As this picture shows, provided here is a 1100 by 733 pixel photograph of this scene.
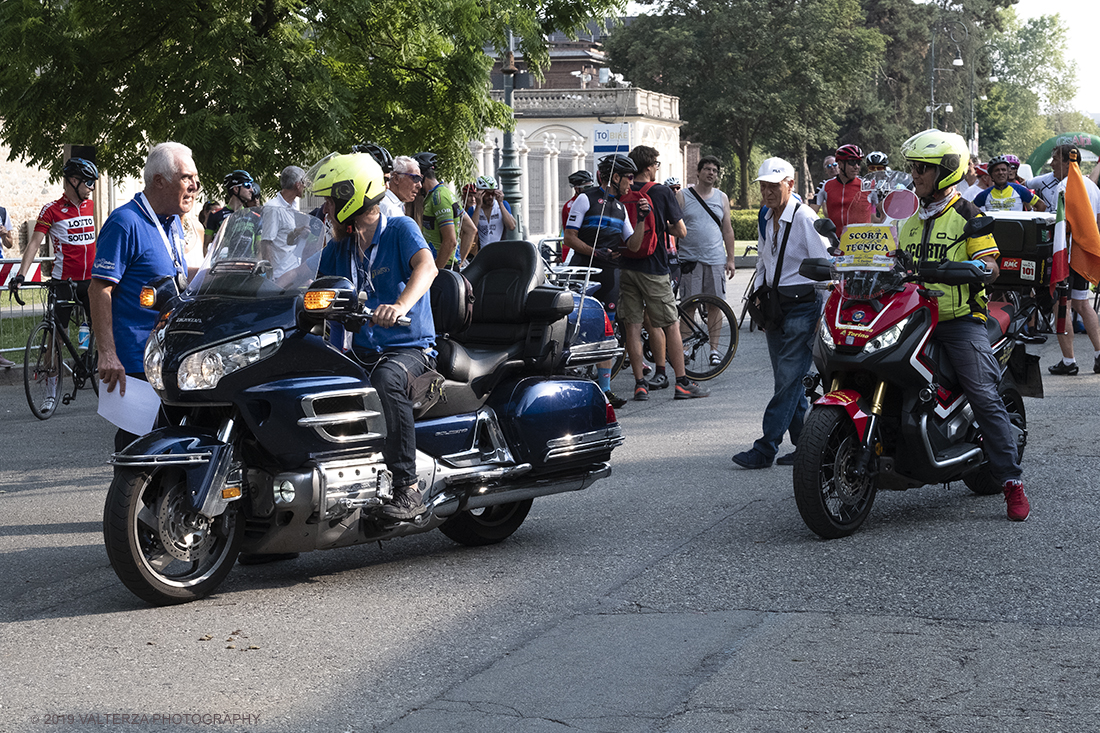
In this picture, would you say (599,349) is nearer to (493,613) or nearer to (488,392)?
(488,392)

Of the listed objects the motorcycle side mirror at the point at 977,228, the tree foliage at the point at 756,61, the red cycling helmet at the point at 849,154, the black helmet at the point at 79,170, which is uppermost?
the tree foliage at the point at 756,61

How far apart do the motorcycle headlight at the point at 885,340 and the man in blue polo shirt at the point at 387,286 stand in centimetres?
214

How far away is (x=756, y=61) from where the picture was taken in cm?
6881

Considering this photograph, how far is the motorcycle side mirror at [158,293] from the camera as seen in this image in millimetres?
5883

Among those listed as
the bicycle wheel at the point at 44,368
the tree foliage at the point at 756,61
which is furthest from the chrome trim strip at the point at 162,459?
the tree foliage at the point at 756,61

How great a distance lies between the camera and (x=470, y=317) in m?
6.46

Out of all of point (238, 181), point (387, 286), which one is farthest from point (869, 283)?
point (238, 181)

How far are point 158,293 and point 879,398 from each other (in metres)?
3.46

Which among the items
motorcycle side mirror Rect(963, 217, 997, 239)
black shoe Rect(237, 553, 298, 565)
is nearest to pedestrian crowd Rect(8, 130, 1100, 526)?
motorcycle side mirror Rect(963, 217, 997, 239)

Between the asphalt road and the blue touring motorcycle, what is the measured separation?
0.87ft

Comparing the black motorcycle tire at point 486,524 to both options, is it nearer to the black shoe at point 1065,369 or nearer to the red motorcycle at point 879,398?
the red motorcycle at point 879,398

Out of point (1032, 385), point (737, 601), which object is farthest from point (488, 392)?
point (1032, 385)

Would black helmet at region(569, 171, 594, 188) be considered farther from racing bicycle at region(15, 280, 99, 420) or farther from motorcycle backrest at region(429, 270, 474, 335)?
motorcycle backrest at region(429, 270, 474, 335)

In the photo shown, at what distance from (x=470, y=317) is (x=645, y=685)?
8.05ft
